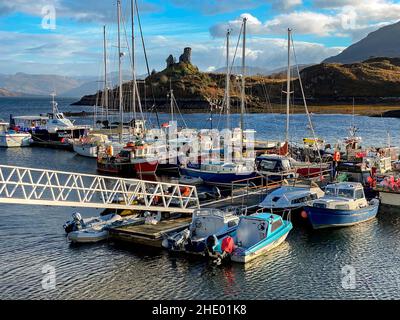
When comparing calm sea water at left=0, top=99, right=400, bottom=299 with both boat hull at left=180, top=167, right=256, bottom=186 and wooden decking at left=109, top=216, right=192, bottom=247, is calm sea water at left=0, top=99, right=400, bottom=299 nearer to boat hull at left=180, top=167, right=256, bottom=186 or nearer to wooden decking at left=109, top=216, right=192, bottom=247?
wooden decking at left=109, top=216, right=192, bottom=247

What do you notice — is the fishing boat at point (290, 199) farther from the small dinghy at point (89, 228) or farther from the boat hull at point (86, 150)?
the boat hull at point (86, 150)

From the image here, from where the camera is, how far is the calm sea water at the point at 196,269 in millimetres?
22250

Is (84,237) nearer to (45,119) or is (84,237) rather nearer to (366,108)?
(45,119)

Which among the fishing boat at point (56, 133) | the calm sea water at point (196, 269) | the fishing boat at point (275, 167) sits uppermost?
the fishing boat at point (56, 133)

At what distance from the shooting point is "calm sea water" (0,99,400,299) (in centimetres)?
2225

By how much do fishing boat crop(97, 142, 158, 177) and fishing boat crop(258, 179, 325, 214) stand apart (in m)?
21.8

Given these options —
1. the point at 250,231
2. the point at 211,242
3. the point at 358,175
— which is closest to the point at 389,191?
the point at 358,175

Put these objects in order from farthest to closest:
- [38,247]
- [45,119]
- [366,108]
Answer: [366,108] < [45,119] < [38,247]

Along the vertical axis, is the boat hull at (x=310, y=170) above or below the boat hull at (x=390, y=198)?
above

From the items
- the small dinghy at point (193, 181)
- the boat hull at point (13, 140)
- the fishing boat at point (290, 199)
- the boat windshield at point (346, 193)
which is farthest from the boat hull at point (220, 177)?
the boat hull at point (13, 140)

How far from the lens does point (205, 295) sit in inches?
869

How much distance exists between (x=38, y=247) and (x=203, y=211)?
9.21 metres

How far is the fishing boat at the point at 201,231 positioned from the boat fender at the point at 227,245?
827 millimetres

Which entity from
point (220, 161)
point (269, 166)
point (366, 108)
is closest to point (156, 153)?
point (220, 161)
